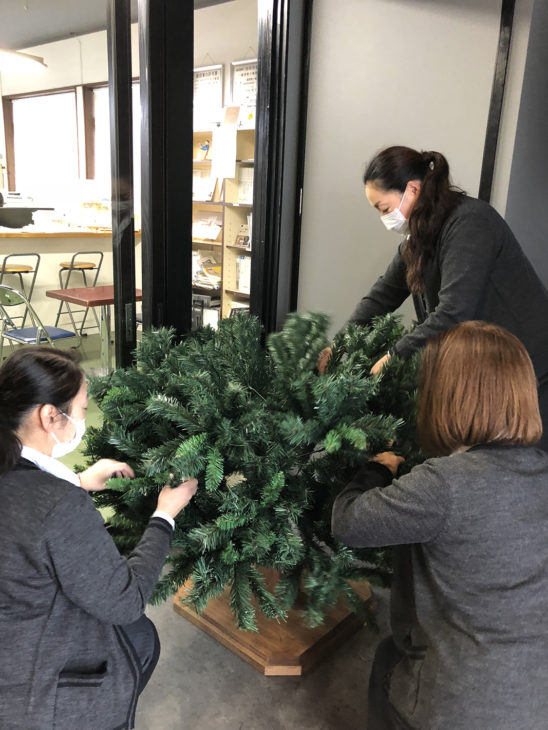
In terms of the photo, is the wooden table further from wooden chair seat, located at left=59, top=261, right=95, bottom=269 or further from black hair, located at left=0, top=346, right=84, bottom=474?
black hair, located at left=0, top=346, right=84, bottom=474

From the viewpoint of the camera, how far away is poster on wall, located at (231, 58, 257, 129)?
334 centimetres

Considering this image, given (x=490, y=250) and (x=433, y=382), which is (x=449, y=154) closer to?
(x=490, y=250)

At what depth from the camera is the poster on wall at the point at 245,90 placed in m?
3.34

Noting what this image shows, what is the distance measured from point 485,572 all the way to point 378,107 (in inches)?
105

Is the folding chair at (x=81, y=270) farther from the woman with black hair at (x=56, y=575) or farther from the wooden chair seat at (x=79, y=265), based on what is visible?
the woman with black hair at (x=56, y=575)

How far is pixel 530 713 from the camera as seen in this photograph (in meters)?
1.05

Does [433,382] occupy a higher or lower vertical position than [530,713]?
higher

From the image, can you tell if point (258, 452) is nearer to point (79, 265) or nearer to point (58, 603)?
point (58, 603)

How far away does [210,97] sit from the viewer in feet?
10.3

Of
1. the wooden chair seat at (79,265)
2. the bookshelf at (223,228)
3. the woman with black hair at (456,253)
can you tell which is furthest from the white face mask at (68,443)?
the bookshelf at (223,228)

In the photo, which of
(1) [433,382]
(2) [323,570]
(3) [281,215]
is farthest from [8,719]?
(3) [281,215]

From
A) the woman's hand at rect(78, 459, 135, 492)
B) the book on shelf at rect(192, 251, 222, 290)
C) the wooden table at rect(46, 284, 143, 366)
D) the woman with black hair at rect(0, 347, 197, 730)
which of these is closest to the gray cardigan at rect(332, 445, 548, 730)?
the woman with black hair at rect(0, 347, 197, 730)

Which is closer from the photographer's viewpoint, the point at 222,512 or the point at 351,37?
the point at 222,512

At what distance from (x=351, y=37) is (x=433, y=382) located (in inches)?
103
